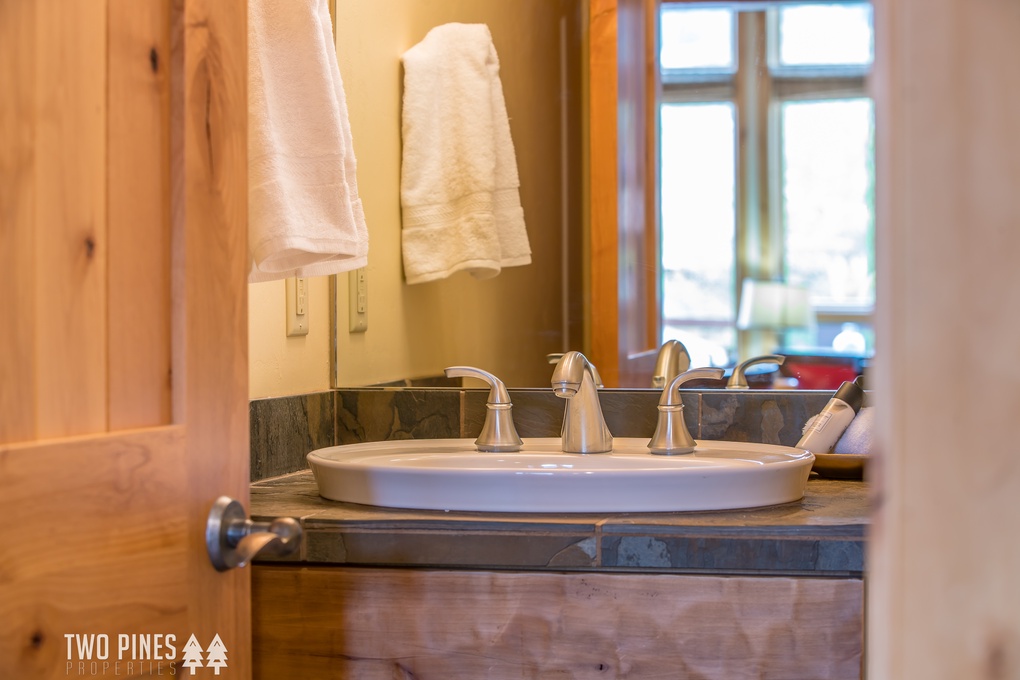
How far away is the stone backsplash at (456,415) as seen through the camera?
1521 mm

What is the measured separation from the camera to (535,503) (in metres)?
1.09

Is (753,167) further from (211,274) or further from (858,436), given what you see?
(211,274)

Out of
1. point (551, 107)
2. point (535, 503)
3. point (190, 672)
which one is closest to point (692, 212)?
point (551, 107)

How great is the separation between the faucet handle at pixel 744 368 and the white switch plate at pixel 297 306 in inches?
27.5

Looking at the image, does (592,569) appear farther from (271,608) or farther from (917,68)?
(917,68)

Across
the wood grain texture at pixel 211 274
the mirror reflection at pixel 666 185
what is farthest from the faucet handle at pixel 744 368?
the wood grain texture at pixel 211 274

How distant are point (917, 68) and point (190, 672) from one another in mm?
744

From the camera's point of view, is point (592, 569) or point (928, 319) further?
point (592, 569)

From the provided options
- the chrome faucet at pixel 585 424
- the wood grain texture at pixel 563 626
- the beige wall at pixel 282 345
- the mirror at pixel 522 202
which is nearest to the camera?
the wood grain texture at pixel 563 626

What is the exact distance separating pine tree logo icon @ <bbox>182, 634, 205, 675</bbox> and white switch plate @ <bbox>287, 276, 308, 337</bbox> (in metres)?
0.78

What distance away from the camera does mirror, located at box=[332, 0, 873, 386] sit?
1.60 meters

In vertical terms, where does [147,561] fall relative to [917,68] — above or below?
below
